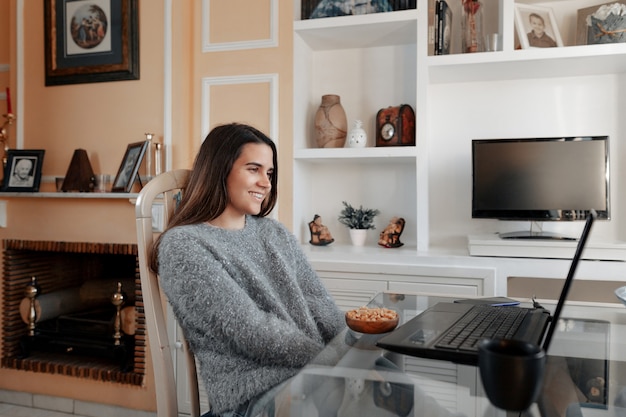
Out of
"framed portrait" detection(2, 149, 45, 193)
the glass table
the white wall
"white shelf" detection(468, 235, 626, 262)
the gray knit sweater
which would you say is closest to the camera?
the glass table

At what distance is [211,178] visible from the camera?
1292 millimetres

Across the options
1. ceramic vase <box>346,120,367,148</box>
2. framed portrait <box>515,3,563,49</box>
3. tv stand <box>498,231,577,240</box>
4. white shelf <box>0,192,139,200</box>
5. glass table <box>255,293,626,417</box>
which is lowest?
glass table <box>255,293,626,417</box>

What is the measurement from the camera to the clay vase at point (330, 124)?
2.45 metres

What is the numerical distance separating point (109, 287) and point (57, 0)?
150 centimetres

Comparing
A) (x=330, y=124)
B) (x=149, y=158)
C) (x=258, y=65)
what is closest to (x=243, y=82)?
(x=258, y=65)

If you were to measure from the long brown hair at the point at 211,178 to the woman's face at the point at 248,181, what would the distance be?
15 millimetres

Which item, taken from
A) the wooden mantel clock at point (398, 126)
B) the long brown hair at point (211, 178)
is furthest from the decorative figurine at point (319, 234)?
Result: the long brown hair at point (211, 178)

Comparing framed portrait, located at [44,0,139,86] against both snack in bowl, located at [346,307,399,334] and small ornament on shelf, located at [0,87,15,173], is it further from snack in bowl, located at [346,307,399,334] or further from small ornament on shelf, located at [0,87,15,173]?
snack in bowl, located at [346,307,399,334]

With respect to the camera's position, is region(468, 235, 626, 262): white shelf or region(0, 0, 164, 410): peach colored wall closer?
region(468, 235, 626, 262): white shelf

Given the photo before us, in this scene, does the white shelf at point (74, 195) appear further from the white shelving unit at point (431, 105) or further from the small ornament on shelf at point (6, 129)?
the white shelving unit at point (431, 105)

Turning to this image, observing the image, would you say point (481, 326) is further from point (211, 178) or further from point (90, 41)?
point (90, 41)

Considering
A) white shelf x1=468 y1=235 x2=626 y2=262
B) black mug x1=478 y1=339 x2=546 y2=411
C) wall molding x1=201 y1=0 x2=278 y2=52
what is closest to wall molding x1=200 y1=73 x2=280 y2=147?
wall molding x1=201 y1=0 x2=278 y2=52

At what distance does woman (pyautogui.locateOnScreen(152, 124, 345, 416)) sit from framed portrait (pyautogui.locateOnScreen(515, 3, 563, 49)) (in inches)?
56.0

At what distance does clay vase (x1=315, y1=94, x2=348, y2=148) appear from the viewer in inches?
96.6
